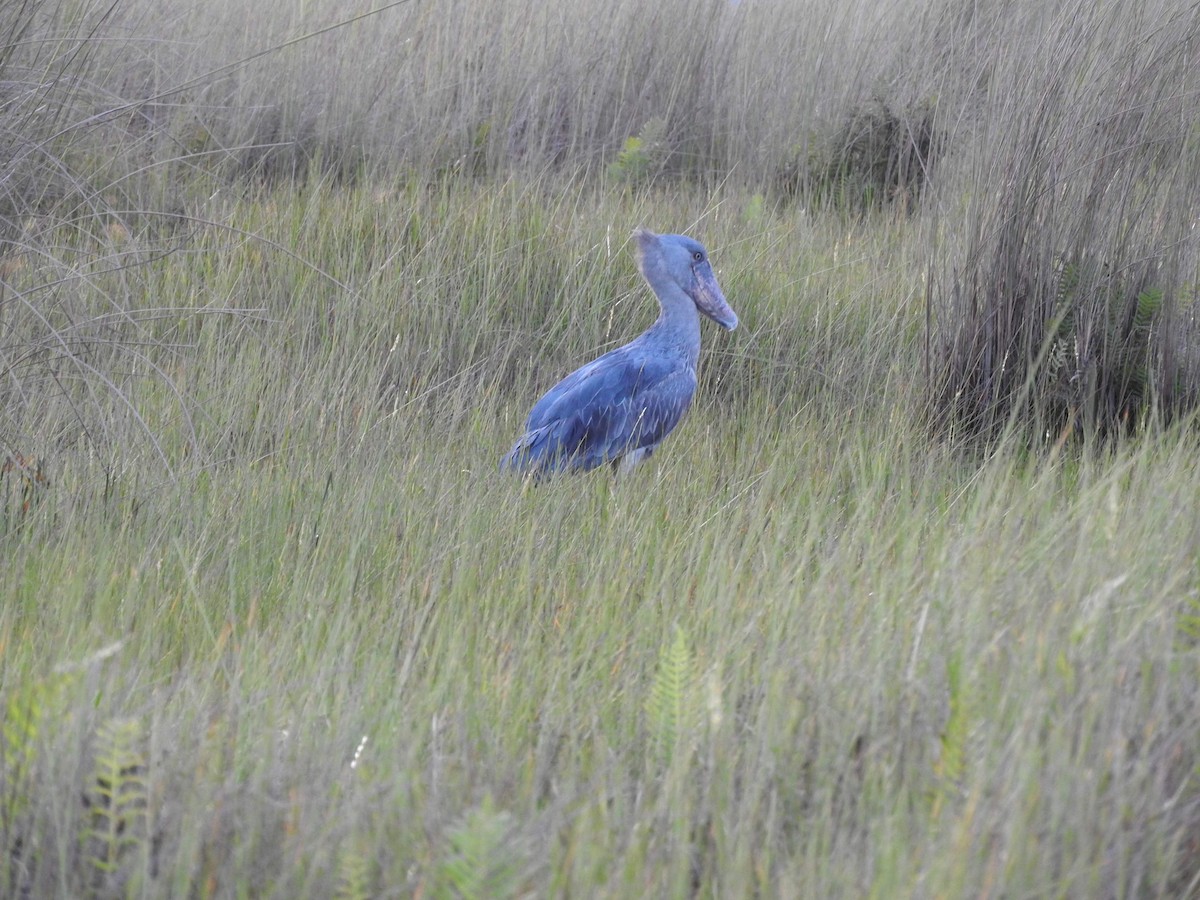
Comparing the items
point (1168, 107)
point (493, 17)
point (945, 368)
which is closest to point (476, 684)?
point (945, 368)

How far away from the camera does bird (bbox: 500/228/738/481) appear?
3.74m

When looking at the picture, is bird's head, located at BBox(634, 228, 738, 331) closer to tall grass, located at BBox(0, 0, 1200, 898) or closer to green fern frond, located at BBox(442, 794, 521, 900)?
tall grass, located at BBox(0, 0, 1200, 898)

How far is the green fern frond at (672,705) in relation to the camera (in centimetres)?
194

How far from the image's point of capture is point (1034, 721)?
5.72 feet

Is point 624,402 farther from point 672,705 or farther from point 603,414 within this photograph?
point 672,705

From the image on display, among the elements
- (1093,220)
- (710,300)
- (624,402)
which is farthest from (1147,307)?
(624,402)

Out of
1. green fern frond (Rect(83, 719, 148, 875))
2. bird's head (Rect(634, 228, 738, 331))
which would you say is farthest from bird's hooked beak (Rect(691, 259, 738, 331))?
green fern frond (Rect(83, 719, 148, 875))

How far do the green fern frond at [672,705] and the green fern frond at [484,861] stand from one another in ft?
1.43

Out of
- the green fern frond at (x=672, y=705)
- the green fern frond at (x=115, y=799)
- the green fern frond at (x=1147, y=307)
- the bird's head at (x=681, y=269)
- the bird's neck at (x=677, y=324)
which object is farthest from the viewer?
the bird's head at (x=681, y=269)

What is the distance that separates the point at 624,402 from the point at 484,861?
2417 mm

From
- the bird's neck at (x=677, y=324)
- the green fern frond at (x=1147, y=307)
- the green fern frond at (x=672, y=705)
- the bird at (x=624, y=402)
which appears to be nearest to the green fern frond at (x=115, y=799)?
the green fern frond at (x=672, y=705)

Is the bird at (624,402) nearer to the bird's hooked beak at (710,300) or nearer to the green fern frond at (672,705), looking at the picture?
the bird's hooked beak at (710,300)

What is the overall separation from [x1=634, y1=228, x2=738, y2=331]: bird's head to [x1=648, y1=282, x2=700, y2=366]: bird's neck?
0.12ft

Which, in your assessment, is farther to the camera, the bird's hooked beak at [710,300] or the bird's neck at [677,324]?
the bird's hooked beak at [710,300]
